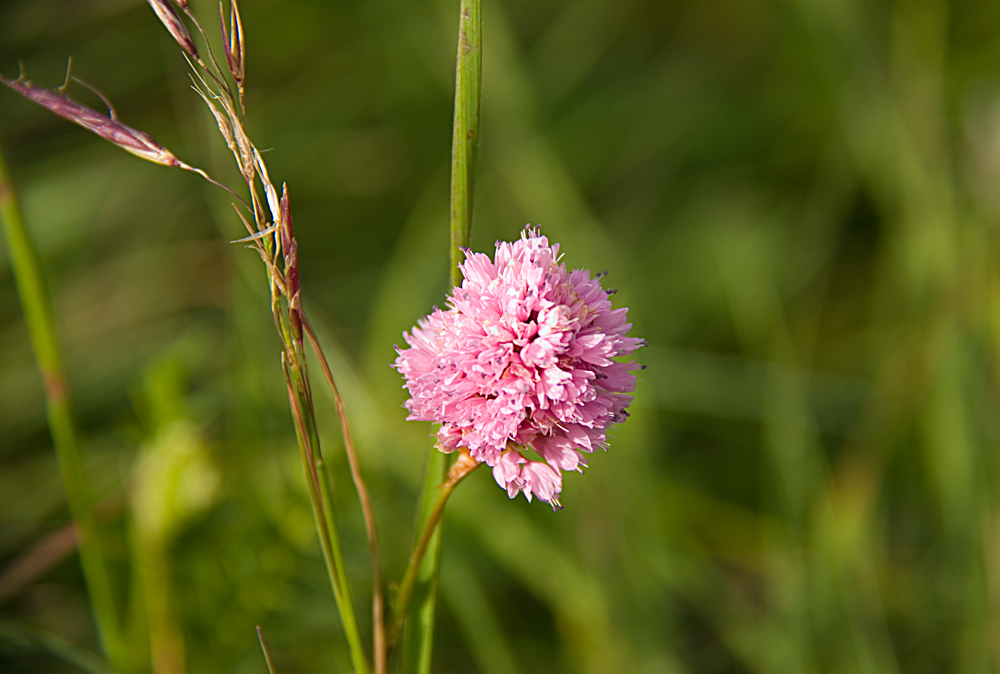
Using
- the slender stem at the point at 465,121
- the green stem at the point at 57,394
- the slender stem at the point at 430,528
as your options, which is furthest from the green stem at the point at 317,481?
the green stem at the point at 57,394

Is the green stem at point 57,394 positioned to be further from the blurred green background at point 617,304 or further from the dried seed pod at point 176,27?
the dried seed pod at point 176,27

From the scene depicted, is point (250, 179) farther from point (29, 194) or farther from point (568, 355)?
point (29, 194)

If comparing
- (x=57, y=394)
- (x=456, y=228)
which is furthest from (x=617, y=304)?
(x=57, y=394)

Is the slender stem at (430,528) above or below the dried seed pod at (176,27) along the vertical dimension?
below

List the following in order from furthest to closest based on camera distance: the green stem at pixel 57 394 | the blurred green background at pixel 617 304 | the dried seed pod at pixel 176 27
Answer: the blurred green background at pixel 617 304
the green stem at pixel 57 394
the dried seed pod at pixel 176 27

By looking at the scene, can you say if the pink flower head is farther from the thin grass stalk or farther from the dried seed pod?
the dried seed pod

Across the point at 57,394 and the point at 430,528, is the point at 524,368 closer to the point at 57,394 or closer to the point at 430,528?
the point at 430,528

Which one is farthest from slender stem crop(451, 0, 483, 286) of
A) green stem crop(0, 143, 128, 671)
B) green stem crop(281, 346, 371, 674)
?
green stem crop(0, 143, 128, 671)
